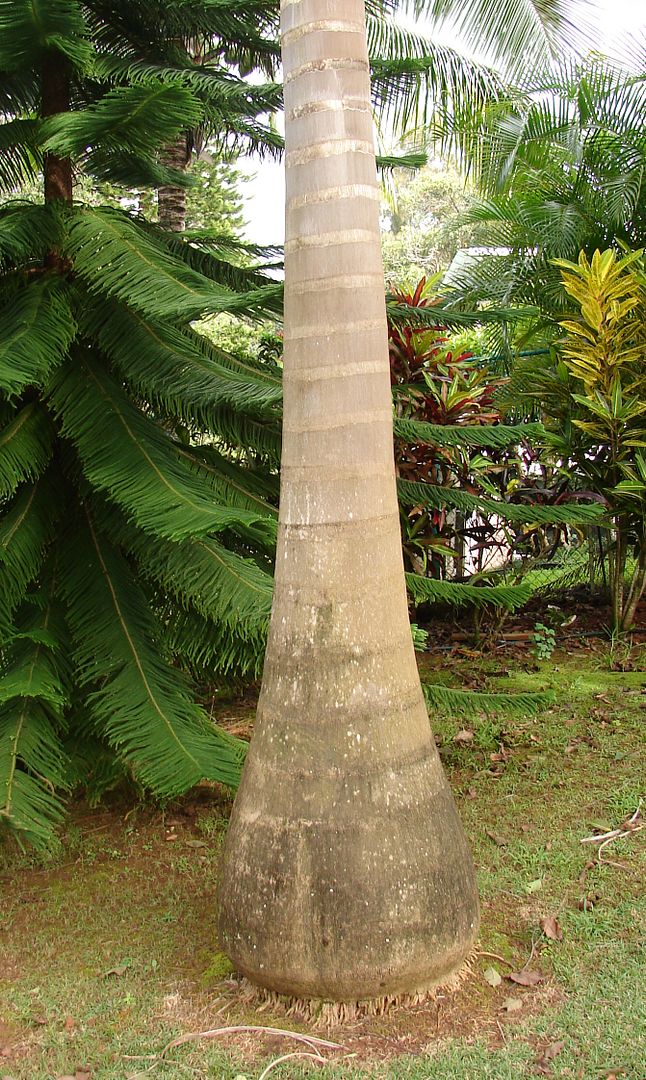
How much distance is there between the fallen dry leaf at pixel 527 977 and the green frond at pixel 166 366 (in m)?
1.88

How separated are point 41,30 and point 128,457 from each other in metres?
1.42

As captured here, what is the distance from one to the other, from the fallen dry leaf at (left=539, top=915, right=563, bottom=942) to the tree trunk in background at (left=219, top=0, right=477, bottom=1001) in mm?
401

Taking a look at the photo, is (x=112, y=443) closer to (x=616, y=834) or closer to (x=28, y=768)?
(x=28, y=768)

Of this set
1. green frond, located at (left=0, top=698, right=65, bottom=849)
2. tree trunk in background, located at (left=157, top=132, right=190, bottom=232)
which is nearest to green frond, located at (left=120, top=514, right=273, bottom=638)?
green frond, located at (left=0, top=698, right=65, bottom=849)

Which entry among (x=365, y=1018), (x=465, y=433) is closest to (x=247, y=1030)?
(x=365, y=1018)

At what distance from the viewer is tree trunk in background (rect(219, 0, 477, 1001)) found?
2406 mm

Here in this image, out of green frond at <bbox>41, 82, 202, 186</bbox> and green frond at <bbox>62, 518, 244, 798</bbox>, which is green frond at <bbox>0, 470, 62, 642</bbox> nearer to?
green frond at <bbox>62, 518, 244, 798</bbox>

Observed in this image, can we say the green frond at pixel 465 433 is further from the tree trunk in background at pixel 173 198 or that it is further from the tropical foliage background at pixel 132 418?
the tree trunk in background at pixel 173 198

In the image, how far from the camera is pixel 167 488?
3.13 meters

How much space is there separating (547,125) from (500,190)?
0.79m

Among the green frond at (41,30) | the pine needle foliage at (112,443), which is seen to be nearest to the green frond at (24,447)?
the pine needle foliage at (112,443)

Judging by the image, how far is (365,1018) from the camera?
2.44 metres

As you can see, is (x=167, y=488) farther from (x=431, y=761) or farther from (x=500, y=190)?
(x=500, y=190)

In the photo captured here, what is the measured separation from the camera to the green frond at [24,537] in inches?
131
